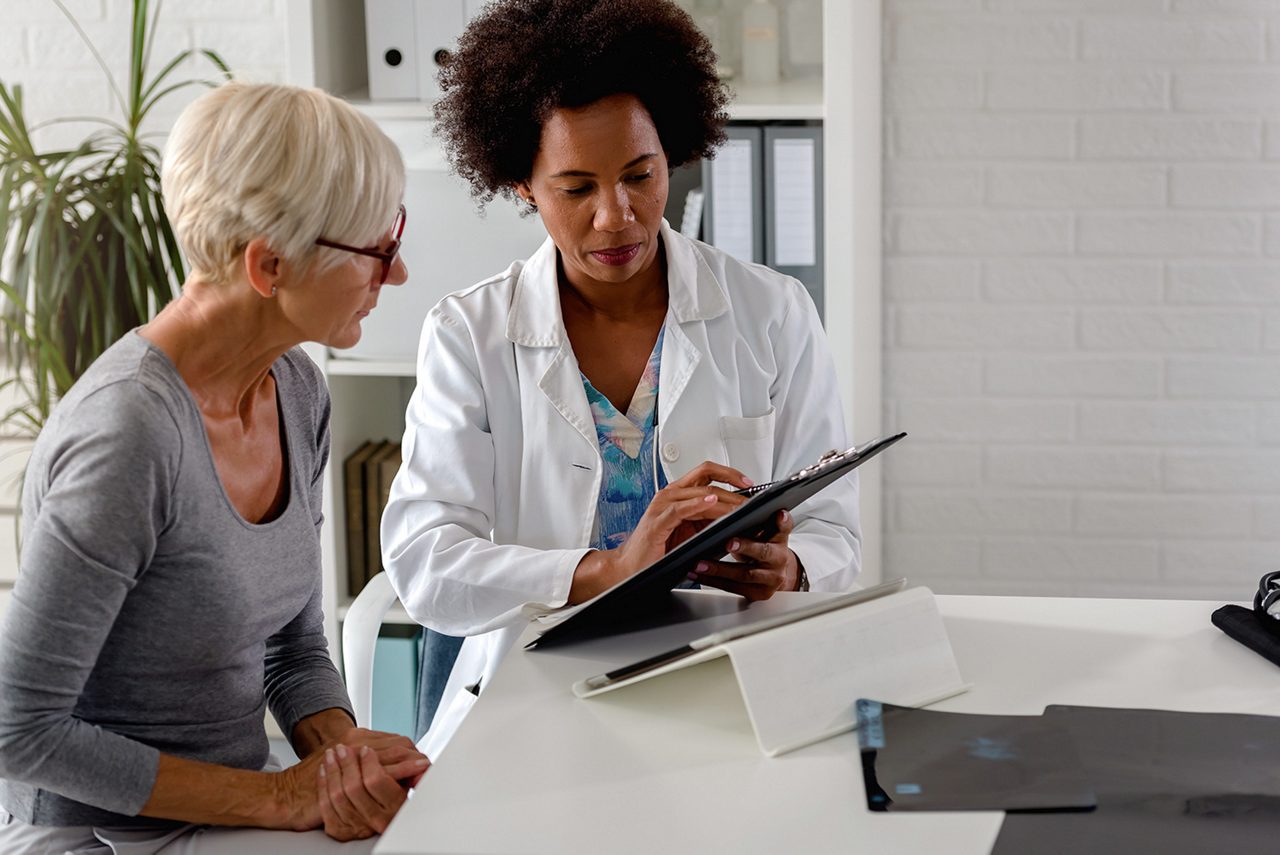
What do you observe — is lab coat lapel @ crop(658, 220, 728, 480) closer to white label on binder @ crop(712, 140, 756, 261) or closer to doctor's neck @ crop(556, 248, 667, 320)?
doctor's neck @ crop(556, 248, 667, 320)

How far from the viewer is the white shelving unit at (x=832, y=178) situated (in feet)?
7.68

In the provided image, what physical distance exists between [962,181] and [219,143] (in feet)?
5.83

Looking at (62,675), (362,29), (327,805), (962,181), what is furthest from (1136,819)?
(362,29)

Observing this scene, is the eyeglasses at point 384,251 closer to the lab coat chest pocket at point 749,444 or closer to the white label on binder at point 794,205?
the lab coat chest pocket at point 749,444

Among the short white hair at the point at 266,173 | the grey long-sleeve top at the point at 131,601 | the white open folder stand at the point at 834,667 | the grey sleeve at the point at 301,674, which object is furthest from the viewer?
the grey sleeve at the point at 301,674

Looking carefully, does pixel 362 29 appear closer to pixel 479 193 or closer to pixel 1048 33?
pixel 479 193

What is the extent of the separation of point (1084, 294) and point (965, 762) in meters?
1.89

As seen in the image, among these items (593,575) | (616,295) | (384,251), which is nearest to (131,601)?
(384,251)

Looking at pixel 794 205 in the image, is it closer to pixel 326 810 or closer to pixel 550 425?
pixel 550 425

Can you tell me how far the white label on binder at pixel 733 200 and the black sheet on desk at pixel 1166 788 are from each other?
1.44m

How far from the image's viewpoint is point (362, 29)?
2.62 meters

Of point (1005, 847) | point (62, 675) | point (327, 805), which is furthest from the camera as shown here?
point (327, 805)

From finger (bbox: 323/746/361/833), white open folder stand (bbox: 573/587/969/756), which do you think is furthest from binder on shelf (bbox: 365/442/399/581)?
white open folder stand (bbox: 573/587/969/756)

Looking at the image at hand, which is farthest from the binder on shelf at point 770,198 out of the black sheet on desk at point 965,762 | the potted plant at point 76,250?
the black sheet on desk at point 965,762
